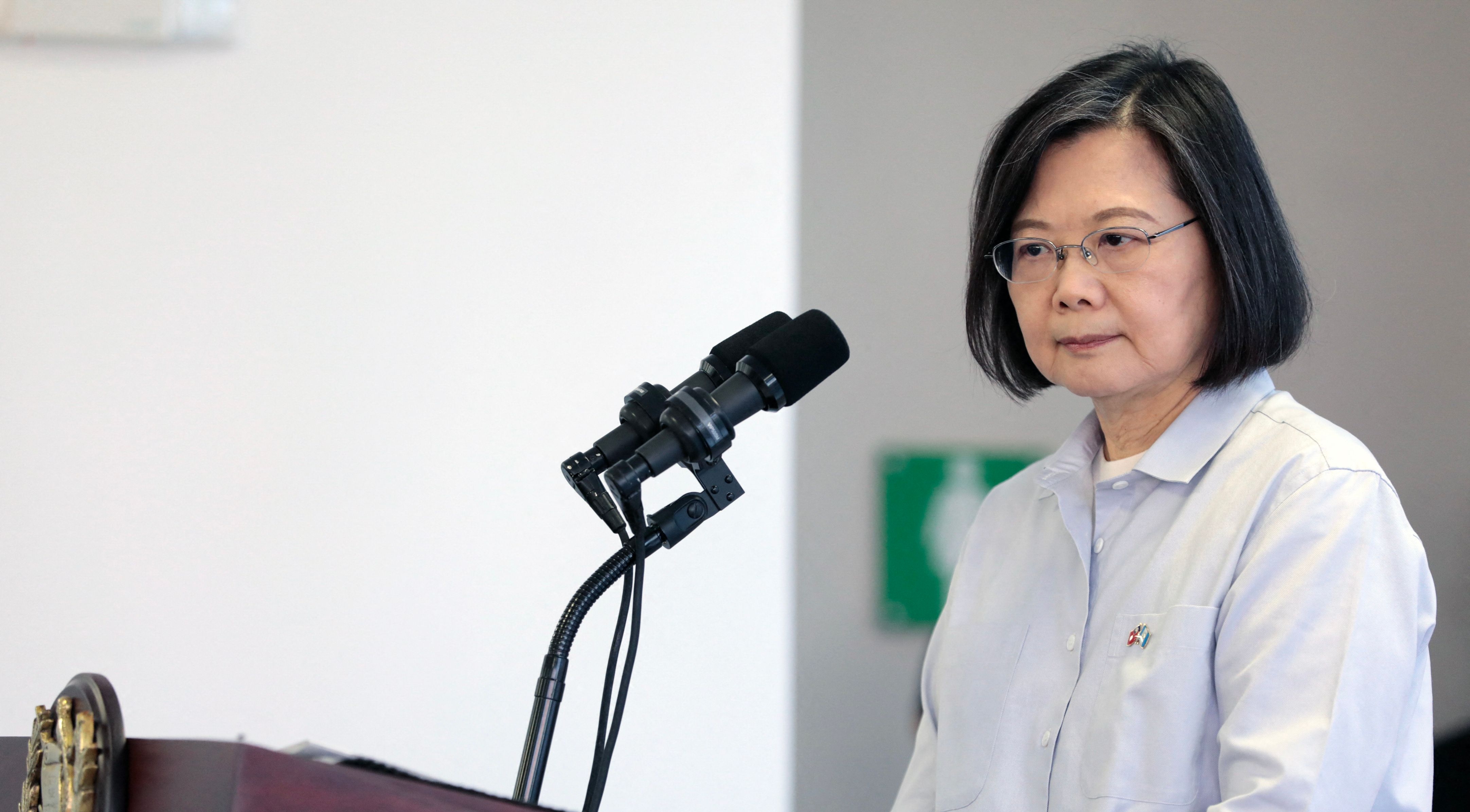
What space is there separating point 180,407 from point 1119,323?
178 cm

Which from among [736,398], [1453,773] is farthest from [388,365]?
[1453,773]

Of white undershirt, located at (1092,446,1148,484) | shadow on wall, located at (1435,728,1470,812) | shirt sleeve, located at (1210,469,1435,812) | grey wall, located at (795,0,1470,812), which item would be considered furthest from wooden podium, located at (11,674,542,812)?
shadow on wall, located at (1435,728,1470,812)

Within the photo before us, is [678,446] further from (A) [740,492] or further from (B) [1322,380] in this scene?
(B) [1322,380]

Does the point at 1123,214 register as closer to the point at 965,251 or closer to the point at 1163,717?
the point at 1163,717

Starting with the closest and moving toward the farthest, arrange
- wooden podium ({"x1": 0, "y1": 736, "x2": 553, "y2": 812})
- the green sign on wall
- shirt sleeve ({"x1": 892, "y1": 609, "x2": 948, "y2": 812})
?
wooden podium ({"x1": 0, "y1": 736, "x2": 553, "y2": 812}) → shirt sleeve ({"x1": 892, "y1": 609, "x2": 948, "y2": 812}) → the green sign on wall

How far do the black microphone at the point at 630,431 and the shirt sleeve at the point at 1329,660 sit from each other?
20.9 inches

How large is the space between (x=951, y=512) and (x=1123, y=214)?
3.81ft

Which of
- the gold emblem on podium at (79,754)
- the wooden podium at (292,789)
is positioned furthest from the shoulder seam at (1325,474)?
the gold emblem on podium at (79,754)

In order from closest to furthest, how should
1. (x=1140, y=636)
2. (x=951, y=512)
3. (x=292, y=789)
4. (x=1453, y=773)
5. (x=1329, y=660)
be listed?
(x=292, y=789) < (x=1329, y=660) < (x=1140, y=636) < (x=1453, y=773) < (x=951, y=512)

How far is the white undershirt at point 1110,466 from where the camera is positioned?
4.06ft

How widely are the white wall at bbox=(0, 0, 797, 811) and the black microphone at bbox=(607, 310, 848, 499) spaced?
3.79ft

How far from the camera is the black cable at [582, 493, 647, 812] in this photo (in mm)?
810

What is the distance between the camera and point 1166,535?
44.4 inches

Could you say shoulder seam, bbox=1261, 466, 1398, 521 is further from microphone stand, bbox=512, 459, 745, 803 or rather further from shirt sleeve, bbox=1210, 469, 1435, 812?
microphone stand, bbox=512, 459, 745, 803
